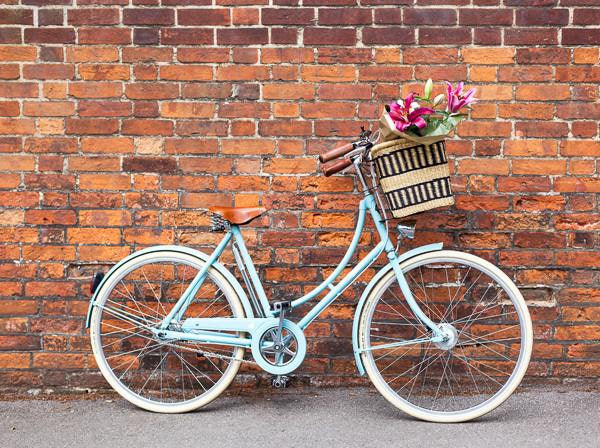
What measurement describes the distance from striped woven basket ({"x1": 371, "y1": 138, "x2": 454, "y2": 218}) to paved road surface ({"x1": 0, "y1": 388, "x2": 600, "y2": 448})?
104 cm

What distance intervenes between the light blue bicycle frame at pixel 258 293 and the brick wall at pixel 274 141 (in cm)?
29

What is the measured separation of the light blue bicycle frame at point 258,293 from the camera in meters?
3.71

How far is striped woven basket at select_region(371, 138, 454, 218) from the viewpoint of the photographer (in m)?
3.47

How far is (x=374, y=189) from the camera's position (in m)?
3.70

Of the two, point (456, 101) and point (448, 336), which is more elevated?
point (456, 101)

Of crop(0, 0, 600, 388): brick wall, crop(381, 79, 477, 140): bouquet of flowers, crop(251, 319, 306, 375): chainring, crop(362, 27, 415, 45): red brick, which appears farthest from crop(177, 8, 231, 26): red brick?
crop(251, 319, 306, 375): chainring

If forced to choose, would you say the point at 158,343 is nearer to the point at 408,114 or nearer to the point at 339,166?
the point at 339,166

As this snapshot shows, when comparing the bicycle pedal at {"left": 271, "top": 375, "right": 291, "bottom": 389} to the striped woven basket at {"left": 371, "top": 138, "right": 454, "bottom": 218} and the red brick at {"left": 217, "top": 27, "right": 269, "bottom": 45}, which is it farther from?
the red brick at {"left": 217, "top": 27, "right": 269, "bottom": 45}

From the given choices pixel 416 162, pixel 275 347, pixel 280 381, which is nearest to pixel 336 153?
pixel 416 162

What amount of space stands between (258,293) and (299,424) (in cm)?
67

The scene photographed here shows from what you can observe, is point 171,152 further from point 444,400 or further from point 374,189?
point 444,400

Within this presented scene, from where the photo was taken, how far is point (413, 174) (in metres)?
3.47

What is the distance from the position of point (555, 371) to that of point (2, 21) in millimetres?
3508

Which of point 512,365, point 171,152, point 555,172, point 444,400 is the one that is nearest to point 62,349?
point 171,152
